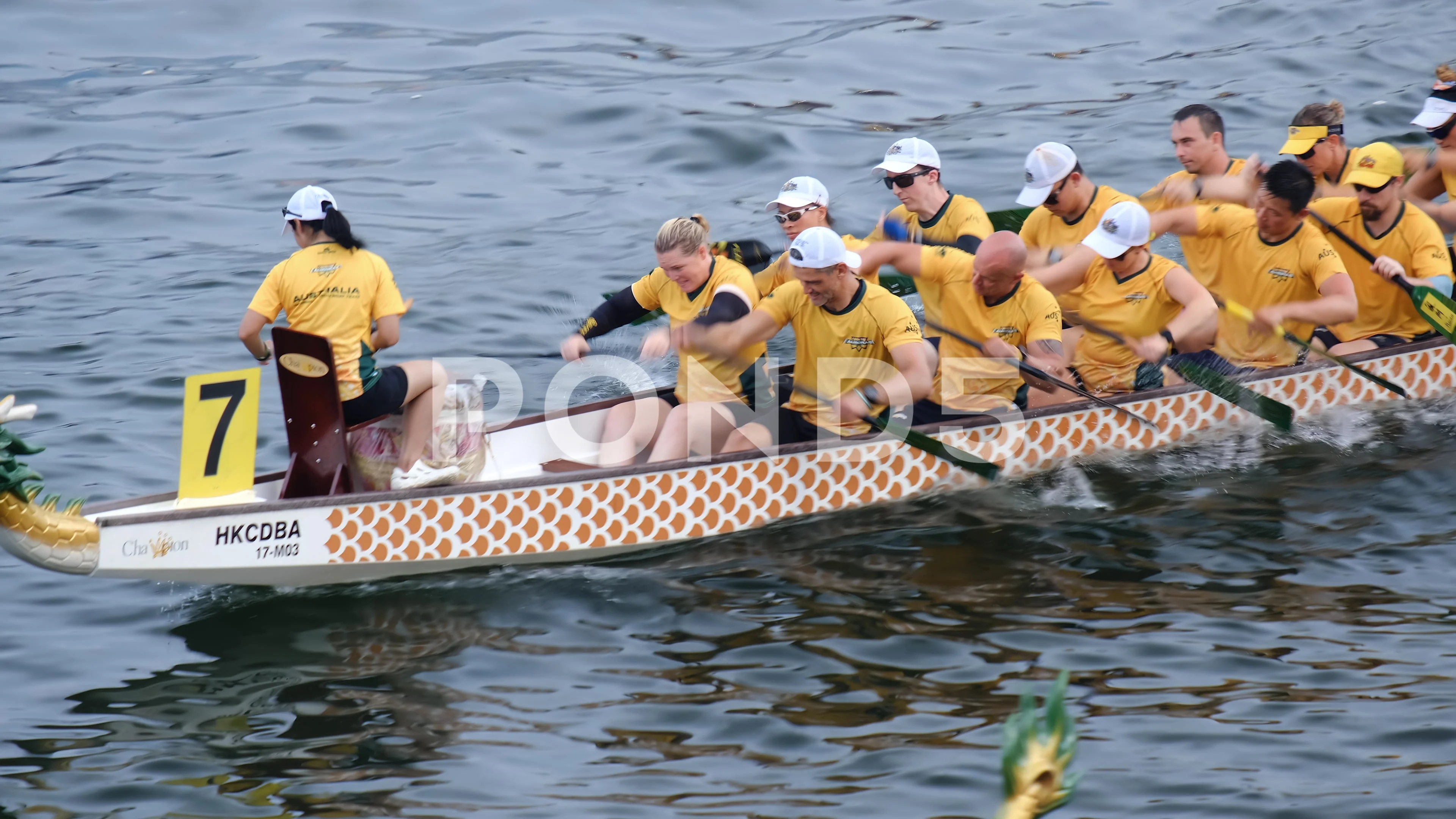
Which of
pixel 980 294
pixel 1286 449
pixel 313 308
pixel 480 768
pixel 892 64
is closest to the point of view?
pixel 480 768

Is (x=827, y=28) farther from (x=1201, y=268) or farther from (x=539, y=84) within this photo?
(x=1201, y=268)

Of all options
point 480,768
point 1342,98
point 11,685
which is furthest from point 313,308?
point 1342,98

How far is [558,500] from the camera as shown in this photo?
745cm

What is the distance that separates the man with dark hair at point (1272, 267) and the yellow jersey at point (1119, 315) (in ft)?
1.99

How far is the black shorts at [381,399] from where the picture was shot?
25.5 ft

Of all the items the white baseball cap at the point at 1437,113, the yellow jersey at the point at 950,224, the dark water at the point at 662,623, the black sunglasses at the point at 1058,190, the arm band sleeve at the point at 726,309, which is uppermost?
the white baseball cap at the point at 1437,113

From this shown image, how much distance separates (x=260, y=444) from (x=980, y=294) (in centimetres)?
489

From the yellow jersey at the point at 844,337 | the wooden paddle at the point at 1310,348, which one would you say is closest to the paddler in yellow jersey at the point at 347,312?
the yellow jersey at the point at 844,337

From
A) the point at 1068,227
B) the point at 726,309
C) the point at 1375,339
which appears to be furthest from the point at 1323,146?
the point at 726,309

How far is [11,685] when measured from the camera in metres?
6.67

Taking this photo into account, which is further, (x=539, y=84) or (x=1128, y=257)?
(x=539, y=84)

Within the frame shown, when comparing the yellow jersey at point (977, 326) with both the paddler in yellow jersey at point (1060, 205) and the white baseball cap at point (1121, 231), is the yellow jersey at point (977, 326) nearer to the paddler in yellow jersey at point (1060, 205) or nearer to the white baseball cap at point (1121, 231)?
the white baseball cap at point (1121, 231)

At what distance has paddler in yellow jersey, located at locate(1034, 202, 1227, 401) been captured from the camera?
27.4 ft

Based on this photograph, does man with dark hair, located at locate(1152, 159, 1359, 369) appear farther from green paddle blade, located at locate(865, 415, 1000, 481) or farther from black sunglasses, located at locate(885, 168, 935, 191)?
green paddle blade, located at locate(865, 415, 1000, 481)
